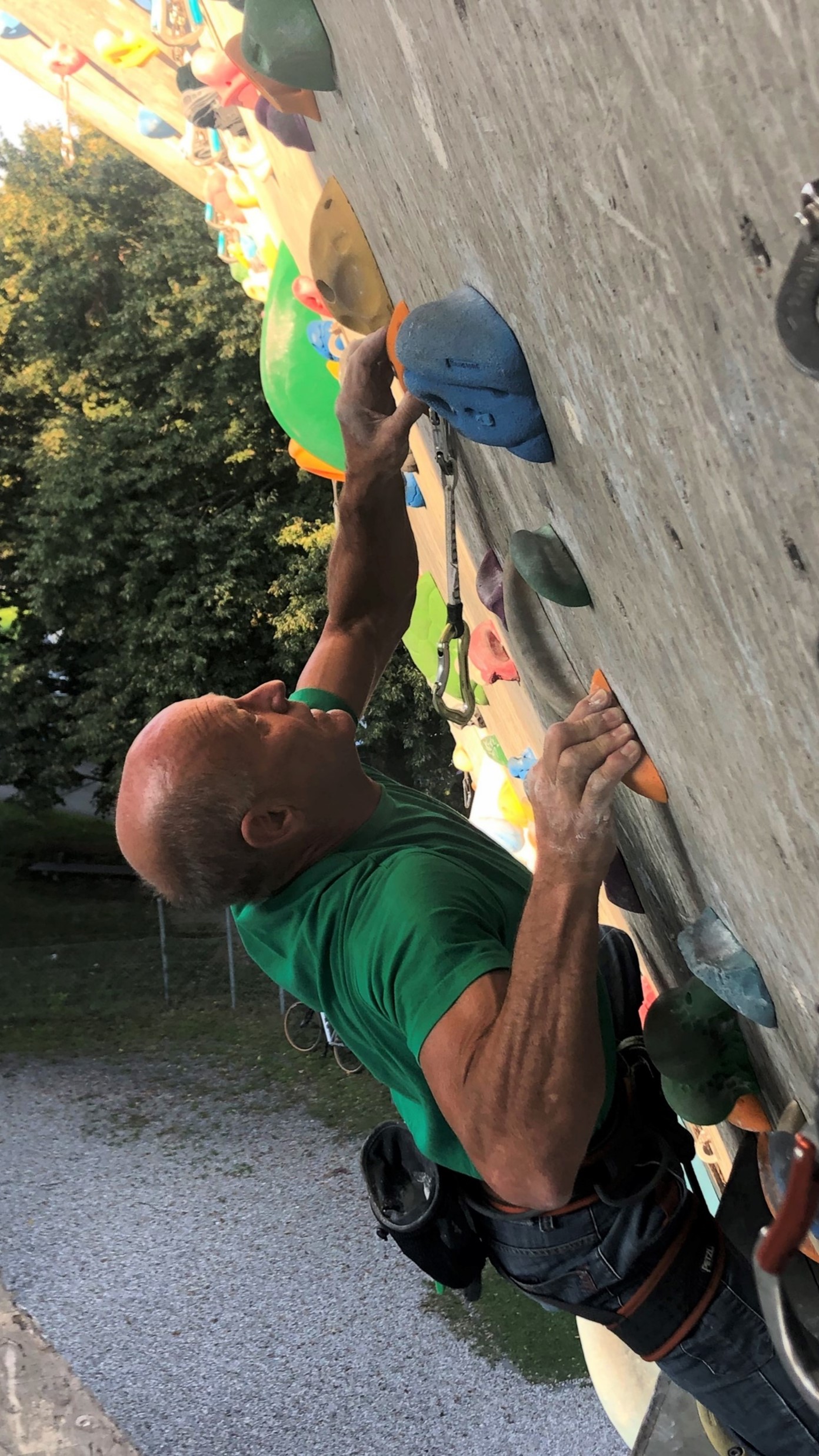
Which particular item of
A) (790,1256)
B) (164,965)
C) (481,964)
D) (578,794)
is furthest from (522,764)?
(164,965)

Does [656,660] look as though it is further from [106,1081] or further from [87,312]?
[87,312]

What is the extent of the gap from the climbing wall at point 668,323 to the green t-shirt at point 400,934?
0.27 m

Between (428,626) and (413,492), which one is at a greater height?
(413,492)

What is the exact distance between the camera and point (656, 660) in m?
0.70

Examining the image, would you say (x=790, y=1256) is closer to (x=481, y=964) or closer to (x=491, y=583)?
(x=481, y=964)

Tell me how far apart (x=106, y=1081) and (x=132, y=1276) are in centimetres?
215

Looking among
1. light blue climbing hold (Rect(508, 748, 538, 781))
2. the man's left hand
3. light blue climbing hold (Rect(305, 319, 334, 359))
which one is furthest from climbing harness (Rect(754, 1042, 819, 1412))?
light blue climbing hold (Rect(305, 319, 334, 359))

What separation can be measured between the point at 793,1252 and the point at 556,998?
0.26m

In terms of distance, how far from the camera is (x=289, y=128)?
1.33 metres

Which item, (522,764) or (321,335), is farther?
(522,764)

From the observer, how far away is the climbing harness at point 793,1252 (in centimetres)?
68

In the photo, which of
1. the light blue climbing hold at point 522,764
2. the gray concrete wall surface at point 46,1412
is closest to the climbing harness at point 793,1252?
the light blue climbing hold at point 522,764

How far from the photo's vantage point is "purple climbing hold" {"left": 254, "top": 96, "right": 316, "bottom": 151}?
1.31 meters

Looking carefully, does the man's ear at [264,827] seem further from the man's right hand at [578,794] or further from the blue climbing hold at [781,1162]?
the blue climbing hold at [781,1162]
